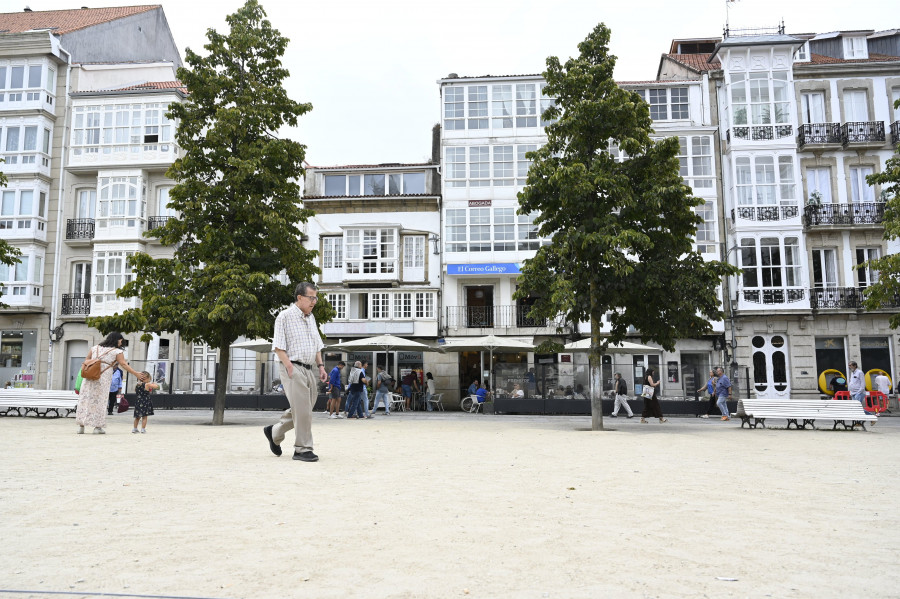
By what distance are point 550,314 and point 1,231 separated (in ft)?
104

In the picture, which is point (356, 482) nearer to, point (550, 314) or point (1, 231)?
point (550, 314)

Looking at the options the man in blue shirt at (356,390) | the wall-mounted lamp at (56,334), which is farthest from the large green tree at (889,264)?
the wall-mounted lamp at (56,334)

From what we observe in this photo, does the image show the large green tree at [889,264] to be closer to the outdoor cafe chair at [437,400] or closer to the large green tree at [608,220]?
the large green tree at [608,220]

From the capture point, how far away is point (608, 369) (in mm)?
28281

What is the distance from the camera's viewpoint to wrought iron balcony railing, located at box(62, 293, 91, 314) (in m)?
35.2

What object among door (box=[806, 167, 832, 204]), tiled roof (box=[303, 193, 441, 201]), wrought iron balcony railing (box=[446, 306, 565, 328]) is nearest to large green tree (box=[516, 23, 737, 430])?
wrought iron balcony railing (box=[446, 306, 565, 328])

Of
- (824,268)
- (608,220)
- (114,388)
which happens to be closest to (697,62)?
(824,268)

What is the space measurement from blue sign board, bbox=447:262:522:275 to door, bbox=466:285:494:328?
60.4 inches

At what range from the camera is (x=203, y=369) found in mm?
33938

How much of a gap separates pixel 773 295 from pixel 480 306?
13969 millimetres

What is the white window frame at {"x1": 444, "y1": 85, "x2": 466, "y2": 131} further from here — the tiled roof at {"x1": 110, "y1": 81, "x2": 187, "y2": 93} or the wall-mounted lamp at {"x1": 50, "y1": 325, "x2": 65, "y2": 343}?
the wall-mounted lamp at {"x1": 50, "y1": 325, "x2": 65, "y2": 343}

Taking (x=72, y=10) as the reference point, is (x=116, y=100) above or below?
below

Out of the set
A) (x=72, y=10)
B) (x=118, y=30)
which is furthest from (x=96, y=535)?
(x=72, y=10)

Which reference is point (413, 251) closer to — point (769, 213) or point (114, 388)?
point (114, 388)
